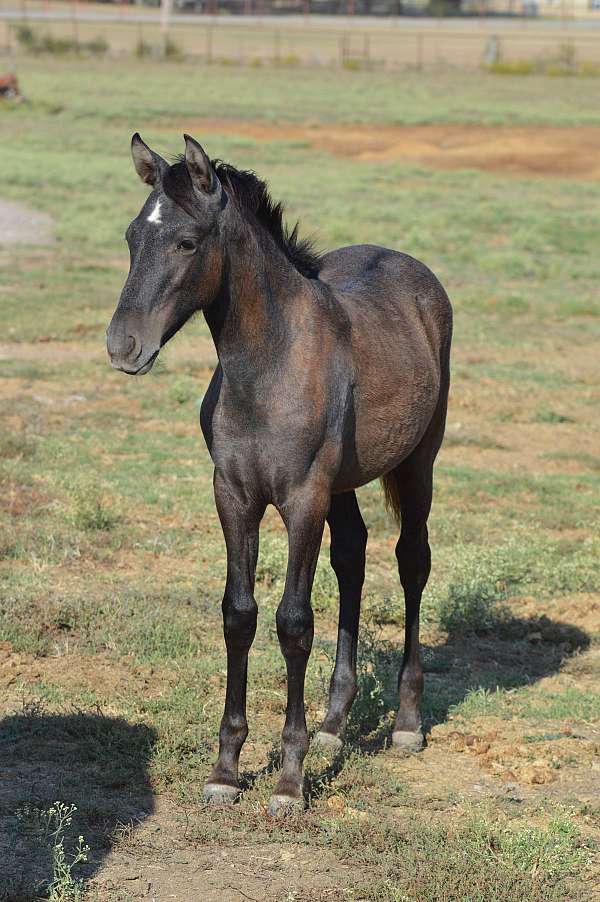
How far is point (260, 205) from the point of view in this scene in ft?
16.1

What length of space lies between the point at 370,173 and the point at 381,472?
25880mm

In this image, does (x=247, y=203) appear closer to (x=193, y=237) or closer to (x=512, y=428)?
(x=193, y=237)

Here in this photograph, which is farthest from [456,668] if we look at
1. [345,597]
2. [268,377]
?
[268,377]

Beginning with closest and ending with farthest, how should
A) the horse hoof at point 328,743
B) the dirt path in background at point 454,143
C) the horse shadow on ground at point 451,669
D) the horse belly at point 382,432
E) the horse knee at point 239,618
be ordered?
the horse knee at point 239,618, the horse belly at point 382,432, the horse hoof at point 328,743, the horse shadow on ground at point 451,669, the dirt path in background at point 454,143

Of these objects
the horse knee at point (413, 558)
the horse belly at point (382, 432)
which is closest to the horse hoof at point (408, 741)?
the horse knee at point (413, 558)

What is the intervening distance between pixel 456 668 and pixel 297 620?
6.74ft

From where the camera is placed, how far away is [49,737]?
18.2 ft

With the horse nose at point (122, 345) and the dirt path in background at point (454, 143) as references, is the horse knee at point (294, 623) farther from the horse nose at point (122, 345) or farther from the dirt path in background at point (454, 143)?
the dirt path in background at point (454, 143)

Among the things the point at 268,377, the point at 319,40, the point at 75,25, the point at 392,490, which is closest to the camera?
the point at 268,377

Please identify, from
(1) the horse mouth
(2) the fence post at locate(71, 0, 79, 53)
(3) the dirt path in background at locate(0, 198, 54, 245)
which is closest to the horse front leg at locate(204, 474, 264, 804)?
(1) the horse mouth

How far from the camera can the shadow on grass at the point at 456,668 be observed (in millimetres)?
5930

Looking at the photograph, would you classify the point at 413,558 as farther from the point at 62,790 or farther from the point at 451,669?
the point at 62,790

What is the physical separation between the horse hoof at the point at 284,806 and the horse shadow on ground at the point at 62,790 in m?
0.49

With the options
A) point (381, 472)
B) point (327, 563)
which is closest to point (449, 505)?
point (327, 563)
